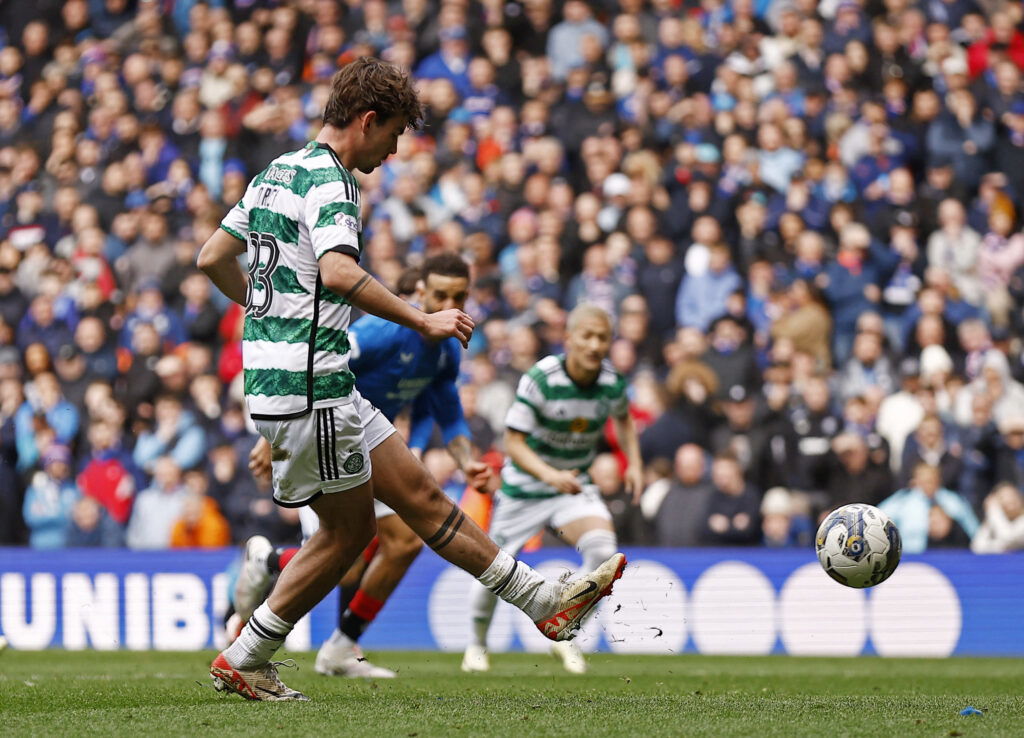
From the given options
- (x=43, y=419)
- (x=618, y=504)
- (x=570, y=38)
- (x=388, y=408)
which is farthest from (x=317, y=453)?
(x=570, y=38)

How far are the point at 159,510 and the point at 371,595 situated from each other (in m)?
5.66

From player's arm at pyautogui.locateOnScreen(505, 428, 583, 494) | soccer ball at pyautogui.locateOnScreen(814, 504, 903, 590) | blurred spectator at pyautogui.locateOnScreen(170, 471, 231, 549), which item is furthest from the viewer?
blurred spectator at pyautogui.locateOnScreen(170, 471, 231, 549)

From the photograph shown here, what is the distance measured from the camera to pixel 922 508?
12562 millimetres

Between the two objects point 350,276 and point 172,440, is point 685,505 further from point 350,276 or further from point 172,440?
point 350,276

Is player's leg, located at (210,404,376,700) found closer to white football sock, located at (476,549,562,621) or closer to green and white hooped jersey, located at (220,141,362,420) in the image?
green and white hooped jersey, located at (220,141,362,420)

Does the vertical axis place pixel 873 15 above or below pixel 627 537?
above

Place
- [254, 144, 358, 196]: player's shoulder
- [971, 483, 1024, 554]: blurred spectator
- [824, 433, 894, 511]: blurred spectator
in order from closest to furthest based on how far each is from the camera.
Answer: [254, 144, 358, 196]: player's shoulder < [971, 483, 1024, 554]: blurred spectator < [824, 433, 894, 511]: blurred spectator

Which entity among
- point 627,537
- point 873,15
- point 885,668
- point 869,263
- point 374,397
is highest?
point 873,15

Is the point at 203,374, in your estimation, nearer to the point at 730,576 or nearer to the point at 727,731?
the point at 730,576

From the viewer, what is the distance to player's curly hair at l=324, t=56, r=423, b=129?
616 cm

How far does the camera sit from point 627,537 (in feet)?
43.0

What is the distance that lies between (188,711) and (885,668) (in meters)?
6.08

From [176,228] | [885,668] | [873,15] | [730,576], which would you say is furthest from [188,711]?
[873,15]

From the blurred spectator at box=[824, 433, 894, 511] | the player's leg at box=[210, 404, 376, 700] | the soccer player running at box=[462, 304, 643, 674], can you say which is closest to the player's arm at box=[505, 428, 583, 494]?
the soccer player running at box=[462, 304, 643, 674]
